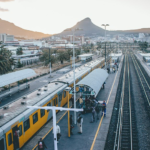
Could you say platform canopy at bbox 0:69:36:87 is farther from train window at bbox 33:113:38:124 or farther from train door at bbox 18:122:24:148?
train door at bbox 18:122:24:148

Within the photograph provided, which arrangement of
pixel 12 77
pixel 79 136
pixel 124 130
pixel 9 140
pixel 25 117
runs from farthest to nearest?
pixel 12 77, pixel 124 130, pixel 79 136, pixel 25 117, pixel 9 140

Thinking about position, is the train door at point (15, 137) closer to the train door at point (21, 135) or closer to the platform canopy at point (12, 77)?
the train door at point (21, 135)

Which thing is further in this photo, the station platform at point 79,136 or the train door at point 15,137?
the station platform at point 79,136

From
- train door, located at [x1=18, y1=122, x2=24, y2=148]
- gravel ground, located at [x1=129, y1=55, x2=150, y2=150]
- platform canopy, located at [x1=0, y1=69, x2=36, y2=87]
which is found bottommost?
gravel ground, located at [x1=129, y1=55, x2=150, y2=150]

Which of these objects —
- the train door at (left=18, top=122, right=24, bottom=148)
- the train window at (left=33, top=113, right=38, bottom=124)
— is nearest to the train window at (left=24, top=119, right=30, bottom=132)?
the train door at (left=18, top=122, right=24, bottom=148)

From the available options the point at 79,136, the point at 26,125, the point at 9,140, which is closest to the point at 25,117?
the point at 26,125

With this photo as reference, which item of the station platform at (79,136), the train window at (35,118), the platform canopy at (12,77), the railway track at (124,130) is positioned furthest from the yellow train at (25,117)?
the platform canopy at (12,77)

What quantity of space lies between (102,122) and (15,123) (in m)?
7.27

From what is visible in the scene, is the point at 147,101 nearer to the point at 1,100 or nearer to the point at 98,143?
the point at 98,143

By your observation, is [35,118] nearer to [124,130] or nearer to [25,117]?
[25,117]

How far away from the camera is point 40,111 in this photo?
13.9 metres

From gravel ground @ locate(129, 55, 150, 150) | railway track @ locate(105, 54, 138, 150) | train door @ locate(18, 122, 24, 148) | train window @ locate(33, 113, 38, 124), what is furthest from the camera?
train window @ locate(33, 113, 38, 124)

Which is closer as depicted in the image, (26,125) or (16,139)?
(16,139)

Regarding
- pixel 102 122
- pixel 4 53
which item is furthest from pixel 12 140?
pixel 4 53
